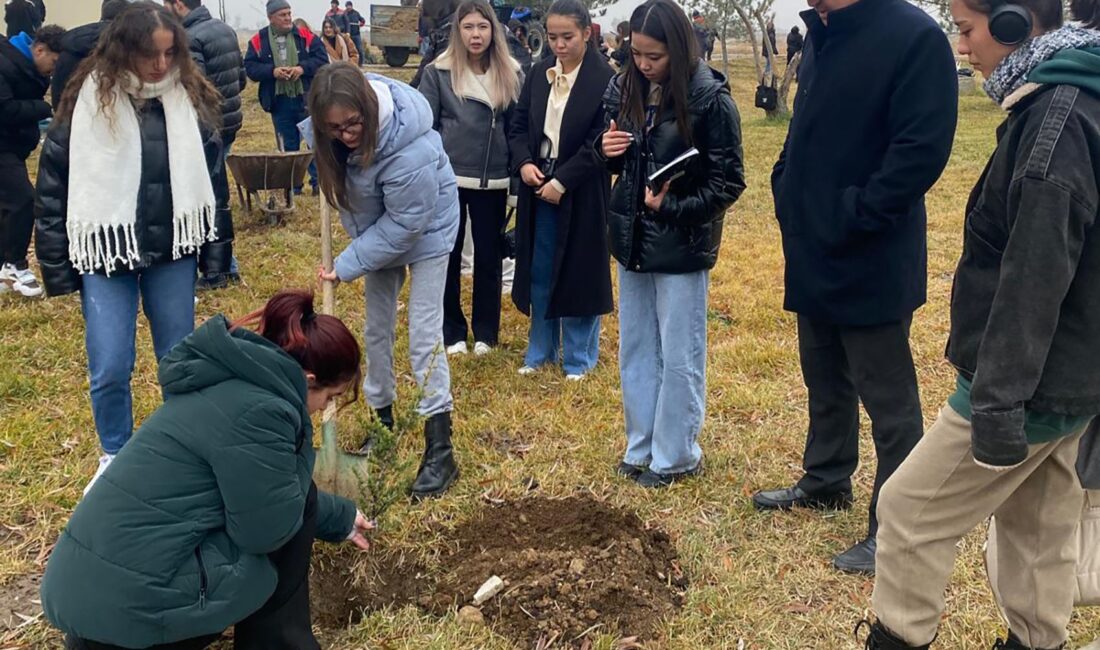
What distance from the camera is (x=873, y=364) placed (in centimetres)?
287

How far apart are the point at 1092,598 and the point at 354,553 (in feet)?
7.31

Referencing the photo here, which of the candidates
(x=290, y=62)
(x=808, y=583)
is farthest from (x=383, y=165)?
(x=290, y=62)

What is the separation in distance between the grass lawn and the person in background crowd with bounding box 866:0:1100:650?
0.47 metres

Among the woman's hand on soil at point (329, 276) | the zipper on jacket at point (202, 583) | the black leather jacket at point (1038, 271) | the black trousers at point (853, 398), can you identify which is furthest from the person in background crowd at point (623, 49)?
the zipper on jacket at point (202, 583)

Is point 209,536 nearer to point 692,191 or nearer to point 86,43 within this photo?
point 692,191

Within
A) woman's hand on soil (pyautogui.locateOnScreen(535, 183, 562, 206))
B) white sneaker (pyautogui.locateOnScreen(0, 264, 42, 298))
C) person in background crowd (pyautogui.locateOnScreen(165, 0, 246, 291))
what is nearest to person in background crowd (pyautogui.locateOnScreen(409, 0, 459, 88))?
woman's hand on soil (pyautogui.locateOnScreen(535, 183, 562, 206))

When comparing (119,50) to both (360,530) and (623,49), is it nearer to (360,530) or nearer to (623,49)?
(360,530)

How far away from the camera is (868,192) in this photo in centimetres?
264

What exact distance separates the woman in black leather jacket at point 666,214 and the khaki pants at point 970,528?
1.22 metres

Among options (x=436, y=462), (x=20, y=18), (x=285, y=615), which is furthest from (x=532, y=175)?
(x=20, y=18)

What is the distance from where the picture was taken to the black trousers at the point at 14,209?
5711mm

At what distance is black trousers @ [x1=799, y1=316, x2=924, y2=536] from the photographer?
2.85m

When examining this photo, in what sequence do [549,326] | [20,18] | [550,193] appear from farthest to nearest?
1. [20,18]
2. [549,326]
3. [550,193]

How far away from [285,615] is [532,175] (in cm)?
268
